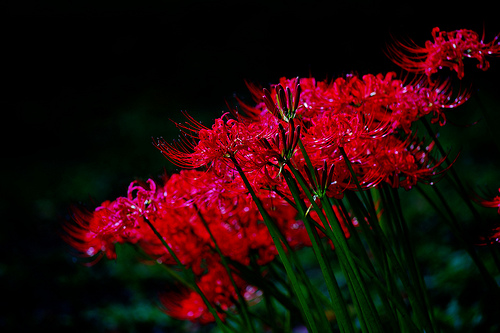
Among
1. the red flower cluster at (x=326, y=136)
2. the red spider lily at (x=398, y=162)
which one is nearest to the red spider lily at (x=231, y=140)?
the red flower cluster at (x=326, y=136)

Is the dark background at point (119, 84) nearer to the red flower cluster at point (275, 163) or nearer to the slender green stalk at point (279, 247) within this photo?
the red flower cluster at point (275, 163)

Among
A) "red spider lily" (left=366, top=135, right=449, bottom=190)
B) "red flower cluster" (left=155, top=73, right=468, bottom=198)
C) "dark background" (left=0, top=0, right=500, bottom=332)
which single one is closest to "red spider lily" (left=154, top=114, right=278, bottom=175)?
"red flower cluster" (left=155, top=73, right=468, bottom=198)

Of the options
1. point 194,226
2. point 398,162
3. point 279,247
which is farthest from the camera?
point 194,226

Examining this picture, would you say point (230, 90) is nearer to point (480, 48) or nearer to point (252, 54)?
point (252, 54)

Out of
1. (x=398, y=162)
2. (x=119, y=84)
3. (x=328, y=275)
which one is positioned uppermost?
(x=119, y=84)

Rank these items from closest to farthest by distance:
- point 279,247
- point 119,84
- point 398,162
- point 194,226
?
point 279,247, point 398,162, point 194,226, point 119,84

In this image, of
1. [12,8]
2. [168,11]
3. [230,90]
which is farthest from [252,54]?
[12,8]

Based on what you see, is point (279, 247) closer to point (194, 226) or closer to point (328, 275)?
point (328, 275)

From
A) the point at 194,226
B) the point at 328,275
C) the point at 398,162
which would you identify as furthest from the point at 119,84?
the point at 328,275

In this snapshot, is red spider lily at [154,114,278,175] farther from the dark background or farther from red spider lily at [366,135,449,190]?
the dark background
